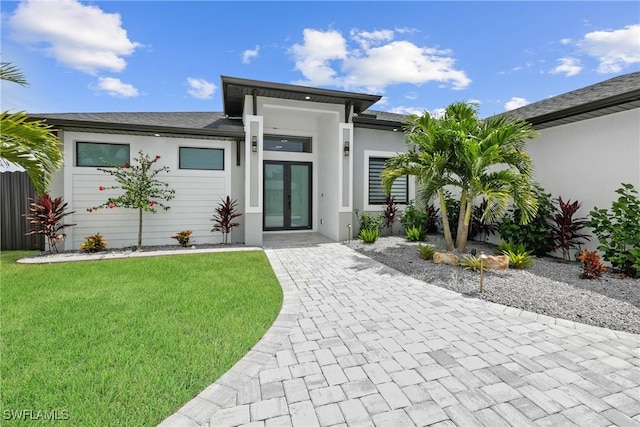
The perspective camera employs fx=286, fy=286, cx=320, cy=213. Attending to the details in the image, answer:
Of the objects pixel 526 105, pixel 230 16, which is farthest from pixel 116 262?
pixel 526 105

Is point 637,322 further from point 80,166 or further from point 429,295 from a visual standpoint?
point 80,166

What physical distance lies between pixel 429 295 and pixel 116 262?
6.81 m

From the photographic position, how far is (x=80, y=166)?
26.1 ft

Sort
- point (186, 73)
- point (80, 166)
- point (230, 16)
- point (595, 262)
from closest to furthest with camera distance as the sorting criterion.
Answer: point (595, 262)
point (80, 166)
point (230, 16)
point (186, 73)

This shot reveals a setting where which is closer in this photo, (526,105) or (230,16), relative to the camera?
(230,16)

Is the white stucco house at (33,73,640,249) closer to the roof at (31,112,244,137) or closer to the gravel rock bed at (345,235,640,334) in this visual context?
the roof at (31,112,244,137)

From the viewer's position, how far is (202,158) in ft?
29.3

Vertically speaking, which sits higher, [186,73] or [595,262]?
[186,73]

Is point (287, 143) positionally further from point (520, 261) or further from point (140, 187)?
point (520, 261)

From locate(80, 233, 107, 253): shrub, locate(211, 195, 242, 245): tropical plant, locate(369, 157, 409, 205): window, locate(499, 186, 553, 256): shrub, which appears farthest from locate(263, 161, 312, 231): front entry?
locate(499, 186, 553, 256): shrub

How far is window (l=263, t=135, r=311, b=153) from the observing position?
1078 centimetres

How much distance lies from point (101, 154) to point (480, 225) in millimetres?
11515

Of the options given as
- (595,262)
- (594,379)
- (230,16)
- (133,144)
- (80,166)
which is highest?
(230,16)

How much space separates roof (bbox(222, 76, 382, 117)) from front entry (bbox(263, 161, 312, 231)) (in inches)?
107
